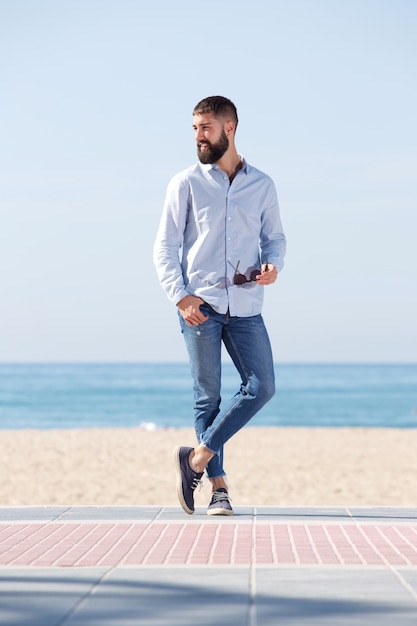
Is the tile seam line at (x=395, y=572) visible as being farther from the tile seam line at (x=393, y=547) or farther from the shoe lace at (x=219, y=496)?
the shoe lace at (x=219, y=496)

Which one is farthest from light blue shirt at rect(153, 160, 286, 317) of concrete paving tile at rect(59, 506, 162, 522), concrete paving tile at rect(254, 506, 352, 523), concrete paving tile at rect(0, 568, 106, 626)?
concrete paving tile at rect(0, 568, 106, 626)

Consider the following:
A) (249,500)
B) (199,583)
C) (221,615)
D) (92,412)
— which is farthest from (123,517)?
(92,412)

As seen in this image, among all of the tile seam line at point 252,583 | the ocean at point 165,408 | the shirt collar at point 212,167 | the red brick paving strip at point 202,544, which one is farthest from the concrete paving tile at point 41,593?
the ocean at point 165,408

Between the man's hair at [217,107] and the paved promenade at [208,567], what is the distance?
2.10 metres

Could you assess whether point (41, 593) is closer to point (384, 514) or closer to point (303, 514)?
point (303, 514)

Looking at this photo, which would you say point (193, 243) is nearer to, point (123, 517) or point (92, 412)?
point (123, 517)

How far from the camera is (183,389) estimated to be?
66.6m

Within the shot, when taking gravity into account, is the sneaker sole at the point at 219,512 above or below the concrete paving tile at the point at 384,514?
above

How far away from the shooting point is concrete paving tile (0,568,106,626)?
11.3 feet

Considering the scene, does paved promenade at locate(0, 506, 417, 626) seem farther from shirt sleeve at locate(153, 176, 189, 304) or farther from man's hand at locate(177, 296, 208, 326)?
shirt sleeve at locate(153, 176, 189, 304)

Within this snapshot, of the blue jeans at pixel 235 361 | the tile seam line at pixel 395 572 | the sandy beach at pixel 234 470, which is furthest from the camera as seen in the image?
the sandy beach at pixel 234 470

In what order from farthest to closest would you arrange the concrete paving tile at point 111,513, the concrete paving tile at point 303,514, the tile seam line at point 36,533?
the concrete paving tile at point 111,513
the concrete paving tile at point 303,514
the tile seam line at point 36,533

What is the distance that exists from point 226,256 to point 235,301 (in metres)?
0.24

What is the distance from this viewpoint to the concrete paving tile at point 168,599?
3.39m
